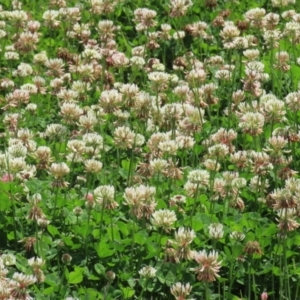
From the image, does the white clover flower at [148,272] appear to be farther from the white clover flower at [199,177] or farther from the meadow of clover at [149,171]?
the white clover flower at [199,177]

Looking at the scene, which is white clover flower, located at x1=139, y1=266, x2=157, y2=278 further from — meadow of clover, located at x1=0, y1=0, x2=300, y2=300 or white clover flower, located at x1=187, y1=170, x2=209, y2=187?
white clover flower, located at x1=187, y1=170, x2=209, y2=187

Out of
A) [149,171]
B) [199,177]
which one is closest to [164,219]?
[199,177]

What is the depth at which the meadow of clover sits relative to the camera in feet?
10.6

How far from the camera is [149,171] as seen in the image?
3795 millimetres

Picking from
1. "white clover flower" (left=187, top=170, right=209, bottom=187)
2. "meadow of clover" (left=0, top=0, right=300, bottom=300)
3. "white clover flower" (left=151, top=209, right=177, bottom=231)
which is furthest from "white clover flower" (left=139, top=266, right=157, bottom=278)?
"white clover flower" (left=187, top=170, right=209, bottom=187)

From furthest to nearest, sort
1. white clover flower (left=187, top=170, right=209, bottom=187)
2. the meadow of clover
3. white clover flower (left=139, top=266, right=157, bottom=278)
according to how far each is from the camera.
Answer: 1. white clover flower (left=187, top=170, right=209, bottom=187)
2. the meadow of clover
3. white clover flower (left=139, top=266, right=157, bottom=278)

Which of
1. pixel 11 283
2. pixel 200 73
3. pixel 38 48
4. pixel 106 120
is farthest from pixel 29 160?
pixel 38 48

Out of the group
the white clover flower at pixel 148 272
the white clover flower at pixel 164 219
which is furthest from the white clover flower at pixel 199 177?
the white clover flower at pixel 148 272

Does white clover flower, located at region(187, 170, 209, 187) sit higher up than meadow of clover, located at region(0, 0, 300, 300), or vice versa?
white clover flower, located at region(187, 170, 209, 187)

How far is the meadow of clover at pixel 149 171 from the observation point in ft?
10.6

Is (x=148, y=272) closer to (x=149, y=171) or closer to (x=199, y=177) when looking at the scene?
(x=199, y=177)

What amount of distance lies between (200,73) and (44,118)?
834 millimetres

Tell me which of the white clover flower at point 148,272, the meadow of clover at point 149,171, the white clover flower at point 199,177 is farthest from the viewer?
the white clover flower at point 199,177

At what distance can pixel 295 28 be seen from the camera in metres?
4.91
